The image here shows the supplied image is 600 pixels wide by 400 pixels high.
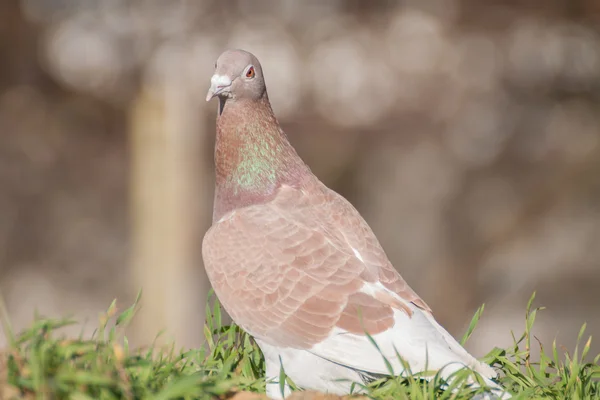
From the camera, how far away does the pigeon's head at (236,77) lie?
4730mm

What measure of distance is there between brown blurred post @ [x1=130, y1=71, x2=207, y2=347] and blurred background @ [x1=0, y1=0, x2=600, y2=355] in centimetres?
2

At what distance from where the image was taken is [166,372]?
3.75 metres

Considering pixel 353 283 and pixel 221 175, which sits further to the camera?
pixel 221 175

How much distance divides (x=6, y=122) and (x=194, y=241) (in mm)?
2458

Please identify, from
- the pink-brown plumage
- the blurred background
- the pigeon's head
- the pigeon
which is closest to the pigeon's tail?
the pigeon

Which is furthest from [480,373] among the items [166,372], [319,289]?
[166,372]

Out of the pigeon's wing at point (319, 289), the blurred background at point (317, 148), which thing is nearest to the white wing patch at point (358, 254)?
the pigeon's wing at point (319, 289)

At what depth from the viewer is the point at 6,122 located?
407 inches

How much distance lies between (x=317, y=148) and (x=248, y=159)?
5.18 metres

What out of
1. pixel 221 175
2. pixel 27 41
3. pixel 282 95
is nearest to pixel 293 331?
pixel 221 175

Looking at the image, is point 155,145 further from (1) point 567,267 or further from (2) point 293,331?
(2) point 293,331

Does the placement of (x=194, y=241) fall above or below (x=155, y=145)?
below

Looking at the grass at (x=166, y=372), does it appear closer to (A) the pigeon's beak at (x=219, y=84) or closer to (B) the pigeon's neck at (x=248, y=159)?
(B) the pigeon's neck at (x=248, y=159)

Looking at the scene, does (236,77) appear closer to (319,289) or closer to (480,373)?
(319,289)
